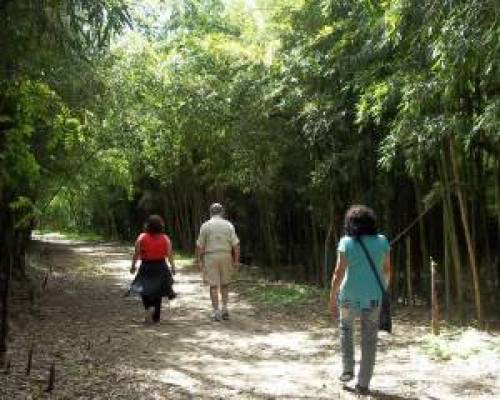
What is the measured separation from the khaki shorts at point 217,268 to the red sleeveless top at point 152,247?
0.63m

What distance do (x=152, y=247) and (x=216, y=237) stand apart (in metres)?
0.87

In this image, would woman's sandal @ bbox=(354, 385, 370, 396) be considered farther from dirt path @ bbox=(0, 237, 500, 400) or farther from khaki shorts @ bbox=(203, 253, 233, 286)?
khaki shorts @ bbox=(203, 253, 233, 286)

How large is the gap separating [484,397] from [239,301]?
6.62 metres

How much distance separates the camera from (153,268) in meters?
9.32

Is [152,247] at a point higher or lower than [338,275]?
higher

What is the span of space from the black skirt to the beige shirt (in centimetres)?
63

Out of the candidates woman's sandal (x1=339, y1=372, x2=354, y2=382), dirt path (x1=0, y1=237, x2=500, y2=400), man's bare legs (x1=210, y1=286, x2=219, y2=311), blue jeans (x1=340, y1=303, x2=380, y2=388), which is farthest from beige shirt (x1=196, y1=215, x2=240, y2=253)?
blue jeans (x1=340, y1=303, x2=380, y2=388)

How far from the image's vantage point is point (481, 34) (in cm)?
567

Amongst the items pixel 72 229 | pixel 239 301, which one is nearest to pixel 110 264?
pixel 239 301

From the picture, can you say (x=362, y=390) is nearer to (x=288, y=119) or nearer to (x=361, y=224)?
(x=361, y=224)

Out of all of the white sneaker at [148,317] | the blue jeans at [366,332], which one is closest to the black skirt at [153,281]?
the white sneaker at [148,317]

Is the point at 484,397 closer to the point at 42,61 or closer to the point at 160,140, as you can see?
the point at 42,61

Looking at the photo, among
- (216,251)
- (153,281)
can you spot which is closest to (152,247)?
(153,281)

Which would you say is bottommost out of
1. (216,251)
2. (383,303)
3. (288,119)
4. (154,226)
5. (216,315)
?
(216,315)
